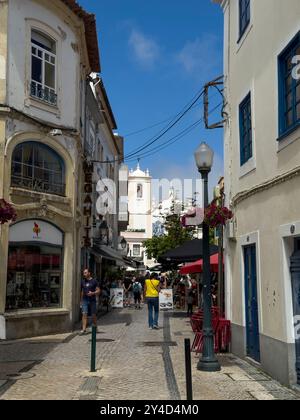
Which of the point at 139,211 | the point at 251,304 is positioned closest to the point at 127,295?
the point at 251,304

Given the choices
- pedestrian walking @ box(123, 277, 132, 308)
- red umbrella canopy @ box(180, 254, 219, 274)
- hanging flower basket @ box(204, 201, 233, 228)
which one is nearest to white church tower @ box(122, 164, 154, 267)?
pedestrian walking @ box(123, 277, 132, 308)

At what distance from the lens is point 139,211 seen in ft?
249

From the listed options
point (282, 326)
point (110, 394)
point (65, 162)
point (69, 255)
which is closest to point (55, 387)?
point (110, 394)

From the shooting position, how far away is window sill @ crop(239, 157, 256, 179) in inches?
400

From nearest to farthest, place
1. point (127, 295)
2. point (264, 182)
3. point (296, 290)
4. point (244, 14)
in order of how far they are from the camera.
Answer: point (296, 290) → point (264, 182) → point (244, 14) → point (127, 295)

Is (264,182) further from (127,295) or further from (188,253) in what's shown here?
(127,295)

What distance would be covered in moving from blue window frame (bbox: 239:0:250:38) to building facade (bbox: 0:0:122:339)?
6330mm

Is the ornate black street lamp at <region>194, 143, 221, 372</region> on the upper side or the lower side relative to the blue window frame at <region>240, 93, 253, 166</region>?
lower

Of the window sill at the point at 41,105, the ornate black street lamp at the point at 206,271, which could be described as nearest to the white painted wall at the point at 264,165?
the ornate black street lamp at the point at 206,271

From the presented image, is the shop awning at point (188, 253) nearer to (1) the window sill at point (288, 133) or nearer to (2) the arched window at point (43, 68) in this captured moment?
(2) the arched window at point (43, 68)

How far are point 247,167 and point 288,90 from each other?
7.55ft

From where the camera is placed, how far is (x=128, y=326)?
17.3 meters

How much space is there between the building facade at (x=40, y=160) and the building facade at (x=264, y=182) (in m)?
5.56

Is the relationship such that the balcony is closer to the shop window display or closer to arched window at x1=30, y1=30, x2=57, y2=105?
arched window at x1=30, y1=30, x2=57, y2=105
